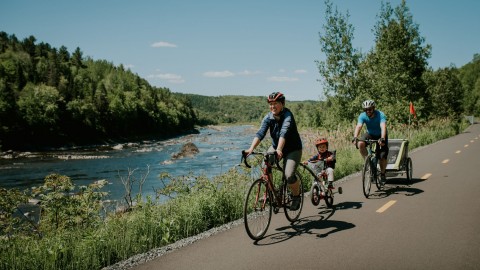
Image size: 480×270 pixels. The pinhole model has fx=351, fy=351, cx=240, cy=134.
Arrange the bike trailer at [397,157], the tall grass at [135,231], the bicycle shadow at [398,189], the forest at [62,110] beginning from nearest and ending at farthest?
1. the tall grass at [135,231]
2. the bicycle shadow at [398,189]
3. the bike trailer at [397,157]
4. the forest at [62,110]

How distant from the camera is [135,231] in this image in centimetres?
546

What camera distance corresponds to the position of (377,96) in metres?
21.5

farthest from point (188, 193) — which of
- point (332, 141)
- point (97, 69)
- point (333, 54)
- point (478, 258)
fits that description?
point (97, 69)

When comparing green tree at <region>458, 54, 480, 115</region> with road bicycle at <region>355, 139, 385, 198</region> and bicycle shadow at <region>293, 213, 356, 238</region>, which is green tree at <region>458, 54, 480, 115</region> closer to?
road bicycle at <region>355, 139, 385, 198</region>

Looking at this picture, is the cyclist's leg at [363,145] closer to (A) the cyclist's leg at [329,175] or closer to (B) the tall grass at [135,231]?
(A) the cyclist's leg at [329,175]

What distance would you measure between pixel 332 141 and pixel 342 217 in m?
9.87

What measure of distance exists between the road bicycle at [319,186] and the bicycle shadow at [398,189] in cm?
156

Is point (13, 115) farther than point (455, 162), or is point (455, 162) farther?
point (13, 115)

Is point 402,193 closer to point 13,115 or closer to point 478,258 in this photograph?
point 478,258

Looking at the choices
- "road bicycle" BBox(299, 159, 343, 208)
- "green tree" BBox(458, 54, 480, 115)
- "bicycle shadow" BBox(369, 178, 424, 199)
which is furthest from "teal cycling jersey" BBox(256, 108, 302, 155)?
"green tree" BBox(458, 54, 480, 115)

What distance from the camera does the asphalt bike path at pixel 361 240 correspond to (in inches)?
171

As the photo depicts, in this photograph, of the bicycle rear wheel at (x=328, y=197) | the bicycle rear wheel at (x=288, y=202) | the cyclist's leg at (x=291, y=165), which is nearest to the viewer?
the cyclist's leg at (x=291, y=165)

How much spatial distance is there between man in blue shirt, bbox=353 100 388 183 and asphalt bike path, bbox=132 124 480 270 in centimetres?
98

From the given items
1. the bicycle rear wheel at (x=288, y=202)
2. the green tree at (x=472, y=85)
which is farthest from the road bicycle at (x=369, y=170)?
the green tree at (x=472, y=85)
